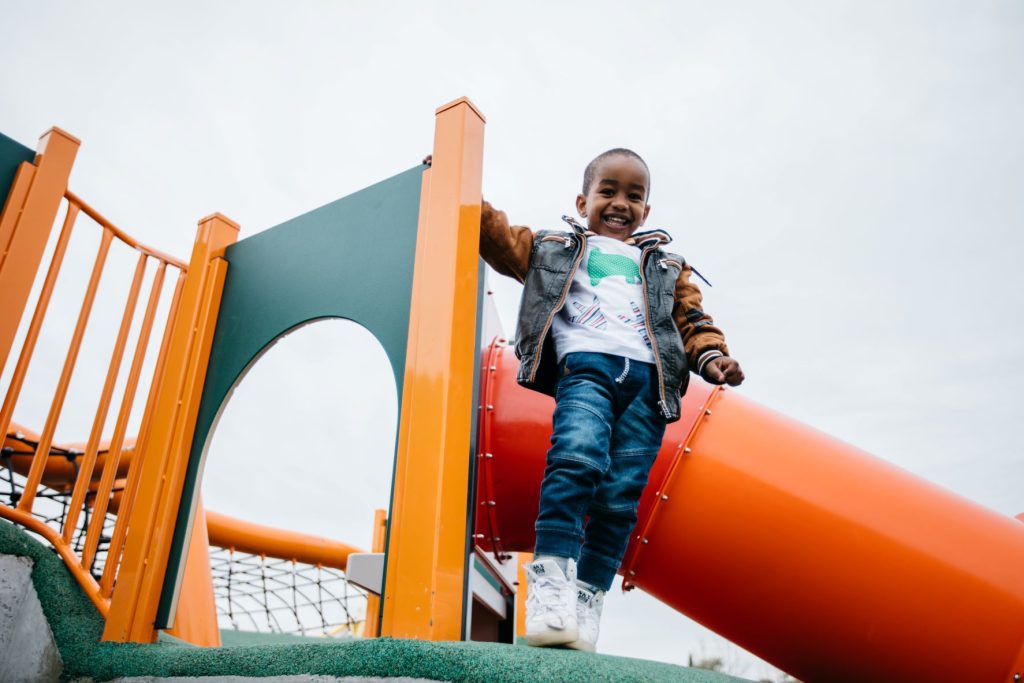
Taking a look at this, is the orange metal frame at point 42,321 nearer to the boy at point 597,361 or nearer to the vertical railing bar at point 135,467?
the vertical railing bar at point 135,467

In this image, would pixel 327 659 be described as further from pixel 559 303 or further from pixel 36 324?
pixel 36 324

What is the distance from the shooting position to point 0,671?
1561mm

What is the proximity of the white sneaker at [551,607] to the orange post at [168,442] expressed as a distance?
1.09 m

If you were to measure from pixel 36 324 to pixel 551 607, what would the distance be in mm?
1675

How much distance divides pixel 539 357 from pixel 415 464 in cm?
43

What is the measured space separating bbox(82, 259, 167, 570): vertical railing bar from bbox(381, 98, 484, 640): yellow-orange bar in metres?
1.11

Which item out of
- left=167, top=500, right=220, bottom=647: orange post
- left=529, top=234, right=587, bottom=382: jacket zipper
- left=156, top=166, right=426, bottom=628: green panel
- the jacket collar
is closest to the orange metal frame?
left=156, top=166, right=426, bottom=628: green panel

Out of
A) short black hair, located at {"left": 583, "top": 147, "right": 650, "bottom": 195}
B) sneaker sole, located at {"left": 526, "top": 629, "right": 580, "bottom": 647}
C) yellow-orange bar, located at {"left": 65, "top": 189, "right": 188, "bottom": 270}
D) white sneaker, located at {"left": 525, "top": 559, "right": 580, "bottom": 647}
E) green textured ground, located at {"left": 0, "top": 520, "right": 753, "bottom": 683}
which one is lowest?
green textured ground, located at {"left": 0, "top": 520, "right": 753, "bottom": 683}

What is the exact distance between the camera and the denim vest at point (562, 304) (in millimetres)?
1706

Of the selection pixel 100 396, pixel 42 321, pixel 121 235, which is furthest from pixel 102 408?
pixel 121 235

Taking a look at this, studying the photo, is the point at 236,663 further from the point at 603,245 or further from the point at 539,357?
the point at 603,245

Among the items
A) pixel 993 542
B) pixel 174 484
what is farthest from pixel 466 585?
pixel 993 542

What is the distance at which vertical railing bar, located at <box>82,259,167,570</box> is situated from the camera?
199 cm

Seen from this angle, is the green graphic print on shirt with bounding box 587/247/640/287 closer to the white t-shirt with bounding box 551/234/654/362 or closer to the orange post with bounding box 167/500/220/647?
the white t-shirt with bounding box 551/234/654/362
